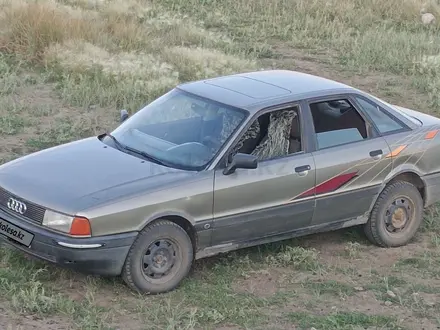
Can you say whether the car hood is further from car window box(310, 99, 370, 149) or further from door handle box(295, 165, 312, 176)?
car window box(310, 99, 370, 149)

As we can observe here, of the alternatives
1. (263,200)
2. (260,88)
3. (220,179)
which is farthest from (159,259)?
(260,88)

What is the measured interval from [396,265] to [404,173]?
2.99 feet

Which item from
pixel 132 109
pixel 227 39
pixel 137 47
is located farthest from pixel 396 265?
pixel 227 39

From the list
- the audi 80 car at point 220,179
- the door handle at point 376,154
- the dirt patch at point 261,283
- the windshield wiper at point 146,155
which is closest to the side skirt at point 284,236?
the audi 80 car at point 220,179

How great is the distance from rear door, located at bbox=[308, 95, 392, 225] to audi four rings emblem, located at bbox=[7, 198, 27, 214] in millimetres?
2440

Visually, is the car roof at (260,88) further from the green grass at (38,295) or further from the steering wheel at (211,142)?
the green grass at (38,295)

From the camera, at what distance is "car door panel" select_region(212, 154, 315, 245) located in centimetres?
717

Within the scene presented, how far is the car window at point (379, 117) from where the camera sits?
8.25 metres

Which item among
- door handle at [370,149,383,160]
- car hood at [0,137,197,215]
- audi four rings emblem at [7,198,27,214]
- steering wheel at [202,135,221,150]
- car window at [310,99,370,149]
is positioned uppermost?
car window at [310,99,370,149]

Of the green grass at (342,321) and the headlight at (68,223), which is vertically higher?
the headlight at (68,223)

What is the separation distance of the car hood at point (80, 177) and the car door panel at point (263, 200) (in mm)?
373

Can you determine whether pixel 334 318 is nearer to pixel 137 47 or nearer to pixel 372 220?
pixel 372 220

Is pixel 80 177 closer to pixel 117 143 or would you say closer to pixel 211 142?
pixel 117 143

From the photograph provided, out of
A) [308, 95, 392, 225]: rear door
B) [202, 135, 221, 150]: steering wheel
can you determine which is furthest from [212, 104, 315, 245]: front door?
[202, 135, 221, 150]: steering wheel
